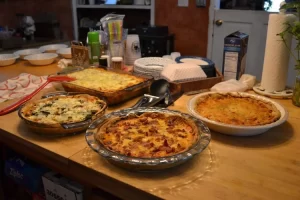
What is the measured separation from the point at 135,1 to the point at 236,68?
2471 millimetres

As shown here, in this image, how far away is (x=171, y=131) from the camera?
90 centimetres

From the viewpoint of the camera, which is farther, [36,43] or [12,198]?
[36,43]

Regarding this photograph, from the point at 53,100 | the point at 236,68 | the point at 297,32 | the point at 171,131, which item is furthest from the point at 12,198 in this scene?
the point at 297,32

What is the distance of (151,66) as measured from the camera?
1492mm

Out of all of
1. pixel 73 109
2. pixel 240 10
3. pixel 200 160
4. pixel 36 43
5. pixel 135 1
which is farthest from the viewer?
pixel 135 1

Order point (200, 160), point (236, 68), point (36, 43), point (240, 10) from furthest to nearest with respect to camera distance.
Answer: point (36, 43)
point (240, 10)
point (236, 68)
point (200, 160)

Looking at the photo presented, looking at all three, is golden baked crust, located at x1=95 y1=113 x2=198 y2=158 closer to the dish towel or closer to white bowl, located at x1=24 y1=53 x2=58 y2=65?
the dish towel

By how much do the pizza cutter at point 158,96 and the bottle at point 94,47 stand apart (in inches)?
20.4

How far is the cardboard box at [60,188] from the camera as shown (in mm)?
1091

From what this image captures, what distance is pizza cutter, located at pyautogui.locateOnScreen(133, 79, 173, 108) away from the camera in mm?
1144

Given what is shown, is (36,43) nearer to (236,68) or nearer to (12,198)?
(12,198)

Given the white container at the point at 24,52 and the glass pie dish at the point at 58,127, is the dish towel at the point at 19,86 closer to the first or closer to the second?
the glass pie dish at the point at 58,127

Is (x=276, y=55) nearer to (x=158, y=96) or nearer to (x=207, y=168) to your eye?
(x=158, y=96)

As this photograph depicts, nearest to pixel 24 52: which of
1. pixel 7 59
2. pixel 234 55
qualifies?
pixel 7 59
